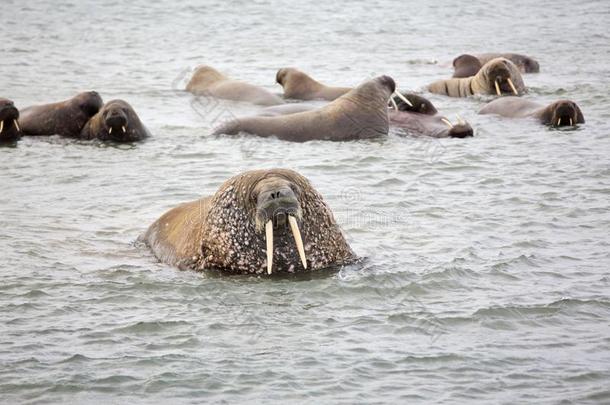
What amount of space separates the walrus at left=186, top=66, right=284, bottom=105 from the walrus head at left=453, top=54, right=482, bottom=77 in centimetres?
340

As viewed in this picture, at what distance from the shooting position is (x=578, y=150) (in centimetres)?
1337

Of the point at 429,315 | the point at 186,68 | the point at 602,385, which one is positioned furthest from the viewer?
the point at 186,68

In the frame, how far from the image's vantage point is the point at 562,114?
1452 cm

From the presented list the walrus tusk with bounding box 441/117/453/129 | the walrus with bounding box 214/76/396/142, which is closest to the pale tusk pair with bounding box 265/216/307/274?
the walrus with bounding box 214/76/396/142

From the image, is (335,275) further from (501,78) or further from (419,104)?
(501,78)

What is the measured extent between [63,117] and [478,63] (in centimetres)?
756

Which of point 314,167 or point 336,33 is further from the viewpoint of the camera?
point 336,33

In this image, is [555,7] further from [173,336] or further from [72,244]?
[173,336]

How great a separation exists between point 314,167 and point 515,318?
17.0 feet

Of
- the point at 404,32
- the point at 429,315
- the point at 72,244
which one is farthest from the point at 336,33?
the point at 429,315

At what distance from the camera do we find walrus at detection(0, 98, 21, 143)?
13.9 meters

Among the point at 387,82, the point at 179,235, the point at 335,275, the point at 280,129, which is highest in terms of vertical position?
the point at 387,82

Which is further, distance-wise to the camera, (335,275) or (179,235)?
(179,235)

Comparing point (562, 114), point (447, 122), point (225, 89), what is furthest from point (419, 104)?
point (225, 89)
